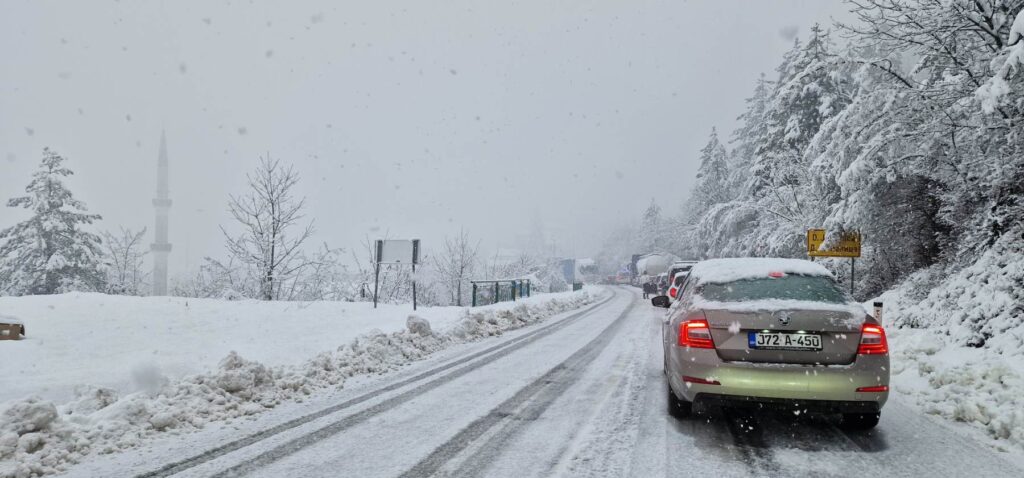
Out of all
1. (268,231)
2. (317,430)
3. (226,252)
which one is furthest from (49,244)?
(317,430)

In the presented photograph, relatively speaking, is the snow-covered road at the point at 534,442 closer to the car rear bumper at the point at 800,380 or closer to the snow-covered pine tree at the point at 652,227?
the car rear bumper at the point at 800,380

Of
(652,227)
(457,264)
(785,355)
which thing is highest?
(652,227)

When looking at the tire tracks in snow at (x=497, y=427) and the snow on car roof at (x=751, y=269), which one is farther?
the snow on car roof at (x=751, y=269)

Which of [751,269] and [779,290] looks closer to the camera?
[779,290]

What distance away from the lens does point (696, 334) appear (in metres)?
4.70

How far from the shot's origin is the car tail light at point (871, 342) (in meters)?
4.43

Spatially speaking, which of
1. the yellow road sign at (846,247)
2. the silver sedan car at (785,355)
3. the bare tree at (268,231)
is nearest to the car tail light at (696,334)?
the silver sedan car at (785,355)

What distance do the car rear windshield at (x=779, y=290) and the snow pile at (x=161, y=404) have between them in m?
4.69

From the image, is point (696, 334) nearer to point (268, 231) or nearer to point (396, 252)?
point (396, 252)

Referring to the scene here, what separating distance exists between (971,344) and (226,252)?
88.1 ft

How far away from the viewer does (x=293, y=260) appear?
23031 mm

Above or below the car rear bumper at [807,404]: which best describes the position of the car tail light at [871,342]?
above

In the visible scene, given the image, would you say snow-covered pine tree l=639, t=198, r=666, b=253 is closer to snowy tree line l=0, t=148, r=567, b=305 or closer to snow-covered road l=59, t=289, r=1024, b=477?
snowy tree line l=0, t=148, r=567, b=305

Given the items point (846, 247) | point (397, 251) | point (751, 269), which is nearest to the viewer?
point (751, 269)
